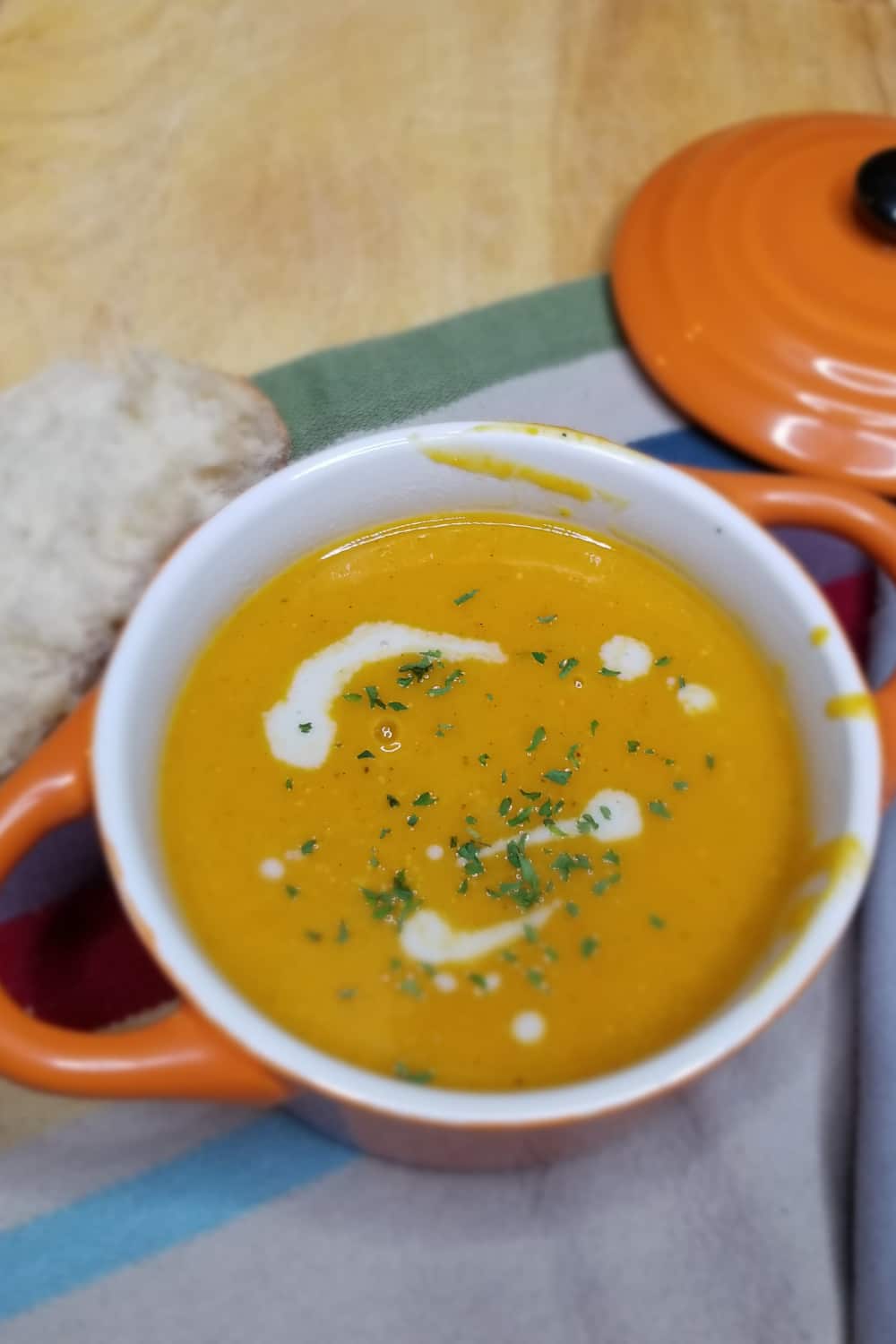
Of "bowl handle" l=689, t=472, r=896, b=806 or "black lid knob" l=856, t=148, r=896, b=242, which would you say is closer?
"bowl handle" l=689, t=472, r=896, b=806

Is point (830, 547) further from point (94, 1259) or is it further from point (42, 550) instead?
point (94, 1259)

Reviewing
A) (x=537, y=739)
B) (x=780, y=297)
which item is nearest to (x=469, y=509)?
(x=537, y=739)

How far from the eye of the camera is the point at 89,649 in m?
1.22

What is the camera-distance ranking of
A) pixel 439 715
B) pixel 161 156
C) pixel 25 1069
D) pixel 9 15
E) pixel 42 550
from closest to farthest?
pixel 25 1069, pixel 439 715, pixel 42 550, pixel 161 156, pixel 9 15

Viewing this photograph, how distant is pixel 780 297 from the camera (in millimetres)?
1408

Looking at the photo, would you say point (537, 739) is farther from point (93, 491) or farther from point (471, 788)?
point (93, 491)

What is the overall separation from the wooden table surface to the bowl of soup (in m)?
0.51

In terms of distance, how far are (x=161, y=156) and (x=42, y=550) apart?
2.53 feet

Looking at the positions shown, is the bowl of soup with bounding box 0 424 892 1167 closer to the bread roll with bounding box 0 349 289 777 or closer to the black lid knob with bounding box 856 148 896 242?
the bread roll with bounding box 0 349 289 777

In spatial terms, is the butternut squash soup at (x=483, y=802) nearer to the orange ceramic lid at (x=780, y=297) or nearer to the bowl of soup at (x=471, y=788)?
the bowl of soup at (x=471, y=788)

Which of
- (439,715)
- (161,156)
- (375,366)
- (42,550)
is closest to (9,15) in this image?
(161,156)

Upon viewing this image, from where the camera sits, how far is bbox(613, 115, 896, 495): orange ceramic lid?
53.4 inches

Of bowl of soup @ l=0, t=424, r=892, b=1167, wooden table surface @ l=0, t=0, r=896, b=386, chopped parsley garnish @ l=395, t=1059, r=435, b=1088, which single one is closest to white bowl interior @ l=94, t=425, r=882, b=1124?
bowl of soup @ l=0, t=424, r=892, b=1167

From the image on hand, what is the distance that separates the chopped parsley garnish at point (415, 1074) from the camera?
925 mm
